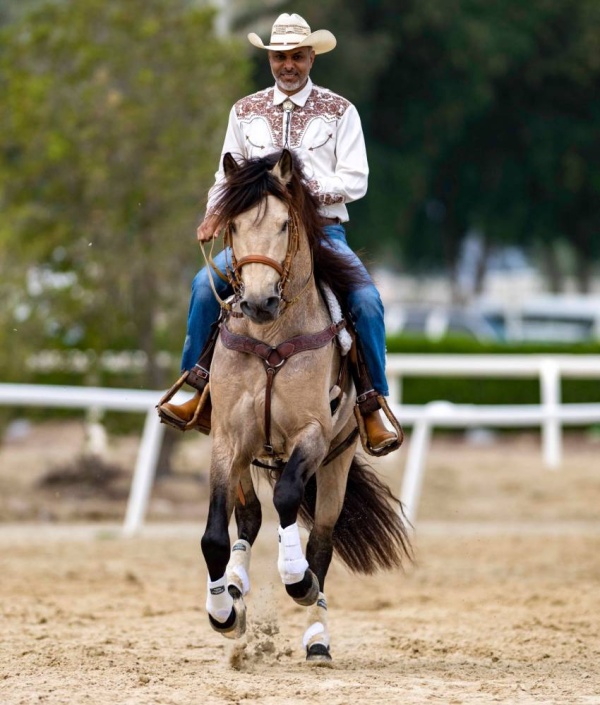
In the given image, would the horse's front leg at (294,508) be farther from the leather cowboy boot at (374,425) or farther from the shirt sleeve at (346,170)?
the shirt sleeve at (346,170)

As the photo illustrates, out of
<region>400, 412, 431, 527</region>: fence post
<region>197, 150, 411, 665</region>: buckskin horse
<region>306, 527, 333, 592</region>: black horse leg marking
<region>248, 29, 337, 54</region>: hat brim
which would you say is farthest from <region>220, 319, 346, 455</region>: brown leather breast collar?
<region>400, 412, 431, 527</region>: fence post

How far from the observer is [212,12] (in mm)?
14680

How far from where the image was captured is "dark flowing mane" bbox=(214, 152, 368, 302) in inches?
232

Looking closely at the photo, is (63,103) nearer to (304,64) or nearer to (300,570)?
(304,64)

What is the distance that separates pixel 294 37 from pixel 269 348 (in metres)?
1.71

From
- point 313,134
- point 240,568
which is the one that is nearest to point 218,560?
point 240,568

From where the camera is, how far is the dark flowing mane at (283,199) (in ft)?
19.3

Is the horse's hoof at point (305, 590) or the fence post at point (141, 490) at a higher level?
the fence post at point (141, 490)

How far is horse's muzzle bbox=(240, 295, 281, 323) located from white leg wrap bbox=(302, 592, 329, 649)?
1802 millimetres

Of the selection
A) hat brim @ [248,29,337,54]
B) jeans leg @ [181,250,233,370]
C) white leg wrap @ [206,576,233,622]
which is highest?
hat brim @ [248,29,337,54]

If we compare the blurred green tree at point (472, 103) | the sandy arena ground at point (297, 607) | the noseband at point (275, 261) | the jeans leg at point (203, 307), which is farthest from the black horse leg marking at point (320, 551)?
the blurred green tree at point (472, 103)

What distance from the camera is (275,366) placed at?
6094mm

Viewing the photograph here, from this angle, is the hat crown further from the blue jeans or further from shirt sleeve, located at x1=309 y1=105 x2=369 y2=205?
the blue jeans

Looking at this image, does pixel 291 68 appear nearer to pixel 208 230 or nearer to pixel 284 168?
pixel 284 168
